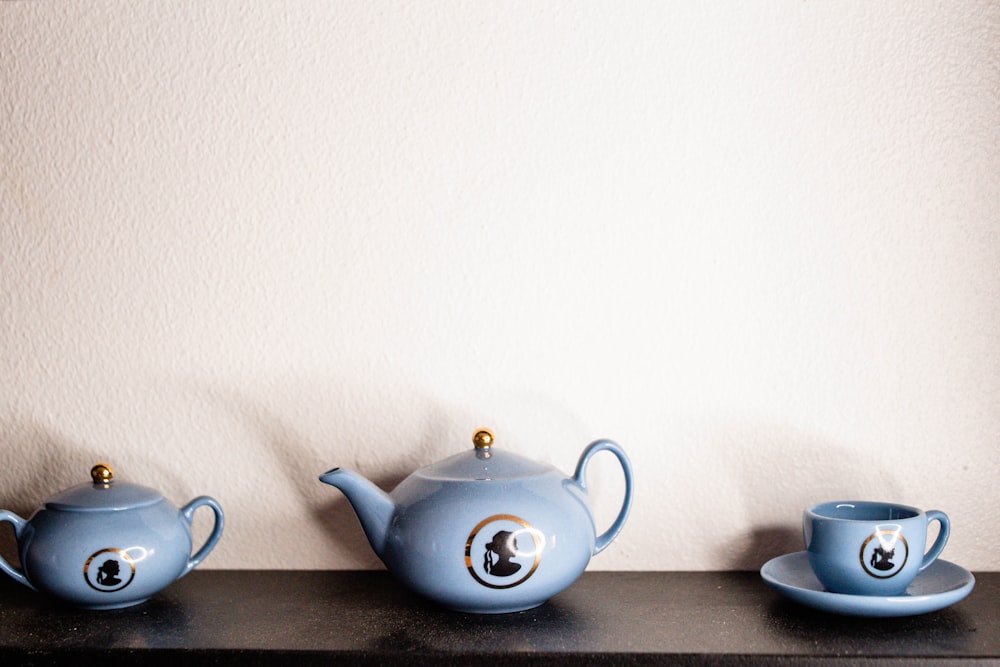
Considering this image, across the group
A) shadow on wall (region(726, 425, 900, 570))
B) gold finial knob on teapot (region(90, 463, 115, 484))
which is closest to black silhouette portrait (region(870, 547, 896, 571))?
shadow on wall (region(726, 425, 900, 570))

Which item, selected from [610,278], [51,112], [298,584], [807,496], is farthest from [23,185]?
[807,496]

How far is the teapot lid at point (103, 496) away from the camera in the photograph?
0.89m

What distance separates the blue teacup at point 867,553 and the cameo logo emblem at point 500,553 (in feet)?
0.90

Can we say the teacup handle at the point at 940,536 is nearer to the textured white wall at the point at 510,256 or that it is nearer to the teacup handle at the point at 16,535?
the textured white wall at the point at 510,256

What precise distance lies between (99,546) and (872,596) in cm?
74

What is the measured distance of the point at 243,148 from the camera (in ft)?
3.36

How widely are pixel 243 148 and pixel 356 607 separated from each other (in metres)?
0.53

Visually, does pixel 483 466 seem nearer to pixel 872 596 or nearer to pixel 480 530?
pixel 480 530

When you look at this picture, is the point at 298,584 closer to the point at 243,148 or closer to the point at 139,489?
the point at 139,489

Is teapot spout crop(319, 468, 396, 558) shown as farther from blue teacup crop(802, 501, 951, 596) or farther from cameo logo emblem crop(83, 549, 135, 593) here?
blue teacup crop(802, 501, 951, 596)

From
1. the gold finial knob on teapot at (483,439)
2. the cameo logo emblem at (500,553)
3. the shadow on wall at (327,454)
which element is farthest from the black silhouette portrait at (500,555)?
the shadow on wall at (327,454)

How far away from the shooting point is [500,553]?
82 centimetres

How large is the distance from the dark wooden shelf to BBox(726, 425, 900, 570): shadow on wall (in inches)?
2.2

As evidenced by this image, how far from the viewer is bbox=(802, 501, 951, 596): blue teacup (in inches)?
32.3
